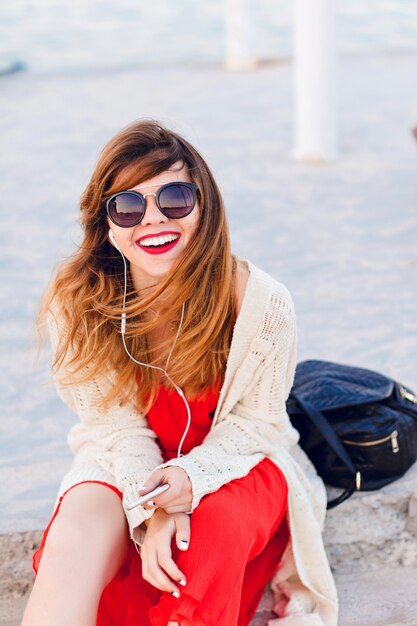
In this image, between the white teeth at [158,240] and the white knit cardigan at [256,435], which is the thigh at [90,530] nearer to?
the white knit cardigan at [256,435]

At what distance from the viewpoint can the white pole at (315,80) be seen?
6770 millimetres

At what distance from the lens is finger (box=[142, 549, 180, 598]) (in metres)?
2.15

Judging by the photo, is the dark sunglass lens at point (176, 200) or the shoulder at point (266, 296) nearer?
the dark sunglass lens at point (176, 200)

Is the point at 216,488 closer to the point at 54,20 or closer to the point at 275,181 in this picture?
the point at 275,181

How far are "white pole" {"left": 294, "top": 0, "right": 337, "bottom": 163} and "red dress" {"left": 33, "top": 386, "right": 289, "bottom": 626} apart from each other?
4.72 m

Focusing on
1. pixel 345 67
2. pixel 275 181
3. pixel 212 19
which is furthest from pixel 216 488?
pixel 212 19

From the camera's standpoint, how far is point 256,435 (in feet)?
8.38

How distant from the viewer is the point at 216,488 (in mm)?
2316

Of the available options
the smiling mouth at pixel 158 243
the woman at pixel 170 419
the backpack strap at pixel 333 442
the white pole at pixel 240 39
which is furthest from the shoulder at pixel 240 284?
the white pole at pixel 240 39

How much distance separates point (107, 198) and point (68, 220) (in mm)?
3599

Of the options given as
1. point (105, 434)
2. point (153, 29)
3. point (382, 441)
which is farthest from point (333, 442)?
point (153, 29)

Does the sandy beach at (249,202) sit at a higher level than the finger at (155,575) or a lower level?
lower

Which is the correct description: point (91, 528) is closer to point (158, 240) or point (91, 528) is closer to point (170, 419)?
point (170, 419)

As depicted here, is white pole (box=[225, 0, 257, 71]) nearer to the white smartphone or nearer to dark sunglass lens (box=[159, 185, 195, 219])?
dark sunglass lens (box=[159, 185, 195, 219])
